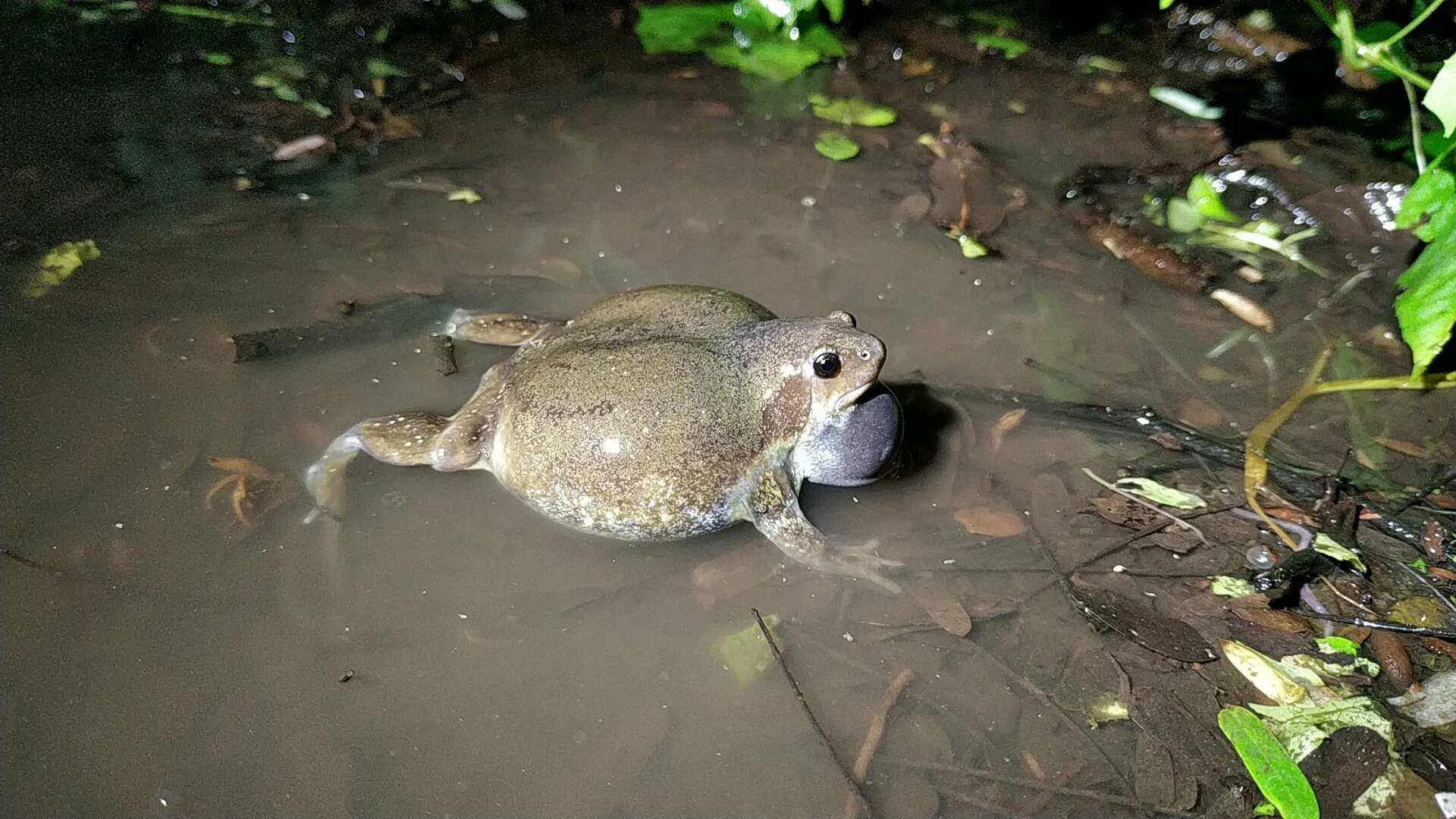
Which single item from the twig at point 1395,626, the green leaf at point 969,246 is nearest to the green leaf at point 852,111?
the green leaf at point 969,246

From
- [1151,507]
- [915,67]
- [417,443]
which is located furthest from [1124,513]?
[915,67]

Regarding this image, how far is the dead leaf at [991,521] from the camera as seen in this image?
3416 mm

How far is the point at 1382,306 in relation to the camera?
4508mm

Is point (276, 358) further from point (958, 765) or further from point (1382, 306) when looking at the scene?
point (1382, 306)

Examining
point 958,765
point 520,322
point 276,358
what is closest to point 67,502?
point 276,358

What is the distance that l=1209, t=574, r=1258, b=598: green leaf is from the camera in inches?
125

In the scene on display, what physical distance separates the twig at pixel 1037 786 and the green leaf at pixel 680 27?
5.27 m

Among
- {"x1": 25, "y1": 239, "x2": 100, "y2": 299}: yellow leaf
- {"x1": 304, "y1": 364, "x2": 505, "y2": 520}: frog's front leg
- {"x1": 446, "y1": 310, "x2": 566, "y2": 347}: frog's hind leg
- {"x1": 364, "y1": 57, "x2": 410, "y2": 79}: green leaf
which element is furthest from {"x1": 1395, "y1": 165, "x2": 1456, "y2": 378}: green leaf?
{"x1": 25, "y1": 239, "x2": 100, "y2": 299}: yellow leaf

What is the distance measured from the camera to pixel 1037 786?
268 centimetres

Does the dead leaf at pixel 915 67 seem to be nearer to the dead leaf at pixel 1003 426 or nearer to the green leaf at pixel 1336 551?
the dead leaf at pixel 1003 426

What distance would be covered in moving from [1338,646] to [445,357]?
3832 millimetres

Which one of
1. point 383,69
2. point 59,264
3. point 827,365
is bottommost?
point 59,264

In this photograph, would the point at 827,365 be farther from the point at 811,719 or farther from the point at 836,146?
the point at 836,146

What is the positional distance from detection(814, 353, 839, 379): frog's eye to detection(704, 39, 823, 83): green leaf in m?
3.72
